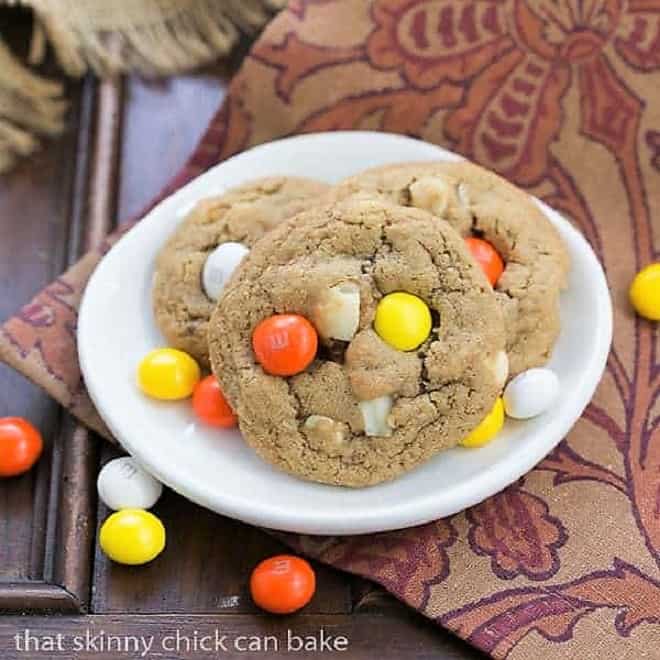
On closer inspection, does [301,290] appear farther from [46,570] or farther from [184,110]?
[184,110]

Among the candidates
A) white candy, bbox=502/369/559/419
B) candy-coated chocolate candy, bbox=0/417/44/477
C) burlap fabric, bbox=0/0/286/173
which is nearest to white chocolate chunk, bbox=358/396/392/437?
white candy, bbox=502/369/559/419

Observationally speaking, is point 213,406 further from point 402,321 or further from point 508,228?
point 508,228

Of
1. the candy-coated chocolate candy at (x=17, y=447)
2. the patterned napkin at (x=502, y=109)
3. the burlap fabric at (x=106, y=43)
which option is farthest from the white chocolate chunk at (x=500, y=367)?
the burlap fabric at (x=106, y=43)

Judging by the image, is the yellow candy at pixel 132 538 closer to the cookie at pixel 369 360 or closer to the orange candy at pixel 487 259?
the cookie at pixel 369 360

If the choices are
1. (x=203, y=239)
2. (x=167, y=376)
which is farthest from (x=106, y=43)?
(x=167, y=376)

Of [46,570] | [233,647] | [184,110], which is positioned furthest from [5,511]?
[184,110]
